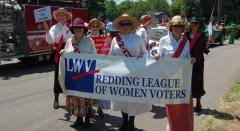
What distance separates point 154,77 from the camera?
6.11 metres

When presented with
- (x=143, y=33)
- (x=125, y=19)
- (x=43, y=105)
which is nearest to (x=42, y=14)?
(x=43, y=105)

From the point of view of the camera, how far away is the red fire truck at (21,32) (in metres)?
14.3

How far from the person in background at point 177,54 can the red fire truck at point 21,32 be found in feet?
29.1

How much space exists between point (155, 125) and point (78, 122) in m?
1.36

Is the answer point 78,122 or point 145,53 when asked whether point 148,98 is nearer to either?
point 145,53

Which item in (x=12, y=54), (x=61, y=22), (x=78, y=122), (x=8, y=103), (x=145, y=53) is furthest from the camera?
(x=12, y=54)

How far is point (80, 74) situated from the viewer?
6.65 metres

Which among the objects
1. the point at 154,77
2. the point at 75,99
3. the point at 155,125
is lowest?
the point at 155,125

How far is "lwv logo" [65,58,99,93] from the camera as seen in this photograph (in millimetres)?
6547

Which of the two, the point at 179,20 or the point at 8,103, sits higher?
the point at 179,20

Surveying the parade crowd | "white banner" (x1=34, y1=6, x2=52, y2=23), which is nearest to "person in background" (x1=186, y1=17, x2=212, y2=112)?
the parade crowd

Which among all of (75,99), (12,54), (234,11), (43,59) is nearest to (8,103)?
(75,99)

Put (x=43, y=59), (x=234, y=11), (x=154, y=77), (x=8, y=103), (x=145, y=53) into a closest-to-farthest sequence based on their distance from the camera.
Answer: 1. (x=154, y=77)
2. (x=145, y=53)
3. (x=8, y=103)
4. (x=43, y=59)
5. (x=234, y=11)

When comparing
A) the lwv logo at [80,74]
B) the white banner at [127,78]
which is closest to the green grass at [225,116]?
the white banner at [127,78]
